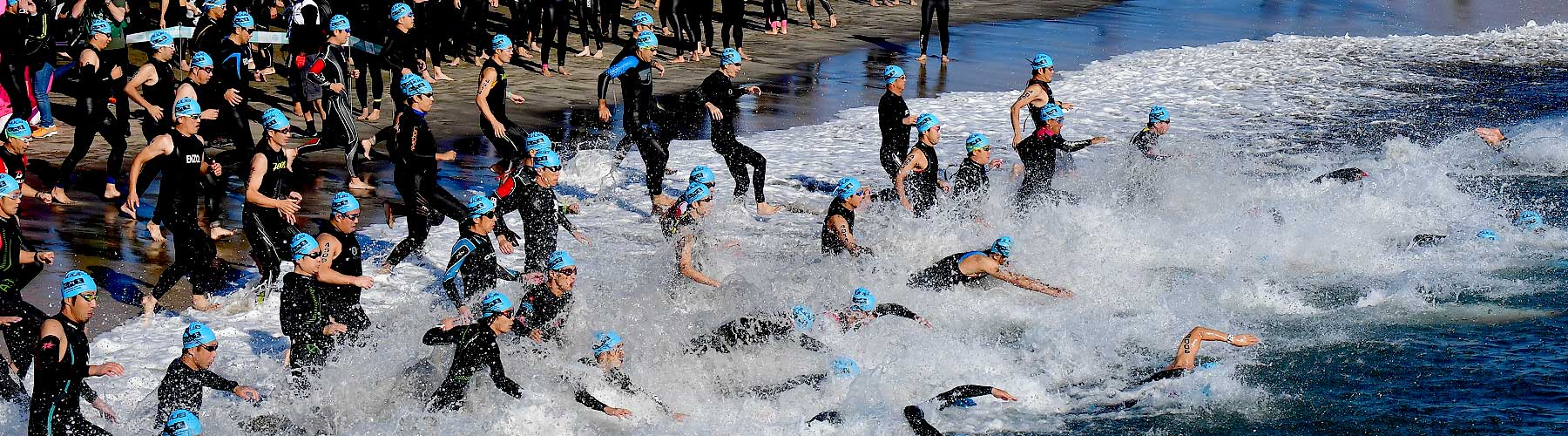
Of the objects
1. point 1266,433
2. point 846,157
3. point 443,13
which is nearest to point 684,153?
point 846,157

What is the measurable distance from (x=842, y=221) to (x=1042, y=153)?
281cm

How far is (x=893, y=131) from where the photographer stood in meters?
12.5

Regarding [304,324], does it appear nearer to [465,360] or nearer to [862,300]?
[465,360]

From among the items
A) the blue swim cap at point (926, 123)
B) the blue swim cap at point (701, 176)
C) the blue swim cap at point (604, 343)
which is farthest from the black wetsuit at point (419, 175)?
the blue swim cap at point (926, 123)

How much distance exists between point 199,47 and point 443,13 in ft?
16.4

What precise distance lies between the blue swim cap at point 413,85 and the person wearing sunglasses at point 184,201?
1452mm

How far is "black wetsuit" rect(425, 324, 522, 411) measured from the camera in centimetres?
783

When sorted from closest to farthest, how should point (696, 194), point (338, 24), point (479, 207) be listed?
1. point (479, 207)
2. point (696, 194)
3. point (338, 24)

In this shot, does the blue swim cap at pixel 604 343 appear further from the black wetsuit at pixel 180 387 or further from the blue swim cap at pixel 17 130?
the blue swim cap at pixel 17 130

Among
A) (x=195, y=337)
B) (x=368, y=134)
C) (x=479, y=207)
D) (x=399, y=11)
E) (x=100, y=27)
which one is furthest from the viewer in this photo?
(x=368, y=134)

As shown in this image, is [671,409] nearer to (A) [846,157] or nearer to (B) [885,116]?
(B) [885,116]

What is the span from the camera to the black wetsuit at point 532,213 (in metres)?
10.0

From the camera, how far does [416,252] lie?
10.9 m

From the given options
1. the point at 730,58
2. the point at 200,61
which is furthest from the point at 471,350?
the point at 730,58
